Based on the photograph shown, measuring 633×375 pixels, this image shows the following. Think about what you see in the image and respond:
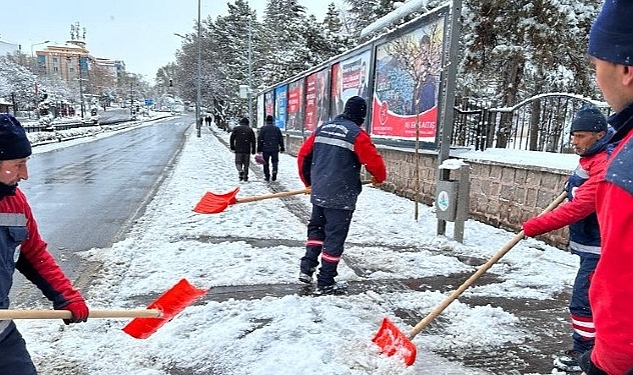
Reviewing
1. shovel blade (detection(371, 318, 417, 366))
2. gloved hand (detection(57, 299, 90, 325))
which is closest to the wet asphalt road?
gloved hand (detection(57, 299, 90, 325))

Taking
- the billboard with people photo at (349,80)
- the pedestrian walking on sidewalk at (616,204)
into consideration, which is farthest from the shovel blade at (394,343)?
the billboard with people photo at (349,80)

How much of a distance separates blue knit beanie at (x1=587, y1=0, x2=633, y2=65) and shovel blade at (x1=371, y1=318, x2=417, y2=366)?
2432 millimetres

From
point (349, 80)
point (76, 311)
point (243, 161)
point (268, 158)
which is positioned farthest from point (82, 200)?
point (76, 311)

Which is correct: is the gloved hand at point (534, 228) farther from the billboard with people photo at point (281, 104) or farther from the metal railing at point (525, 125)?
the billboard with people photo at point (281, 104)

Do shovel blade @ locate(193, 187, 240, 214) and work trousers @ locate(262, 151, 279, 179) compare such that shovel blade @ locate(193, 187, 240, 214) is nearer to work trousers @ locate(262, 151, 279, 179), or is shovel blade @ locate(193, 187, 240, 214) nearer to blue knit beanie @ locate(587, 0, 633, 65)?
blue knit beanie @ locate(587, 0, 633, 65)

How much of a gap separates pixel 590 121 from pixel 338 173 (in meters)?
2.09

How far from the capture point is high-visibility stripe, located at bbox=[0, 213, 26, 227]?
80.0 inches

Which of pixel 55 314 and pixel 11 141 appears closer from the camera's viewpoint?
pixel 11 141

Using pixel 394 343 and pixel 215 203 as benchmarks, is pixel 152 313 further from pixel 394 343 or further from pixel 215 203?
pixel 215 203

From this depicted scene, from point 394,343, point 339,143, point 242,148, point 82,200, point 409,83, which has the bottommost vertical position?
point 82,200

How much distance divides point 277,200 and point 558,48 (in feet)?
26.3

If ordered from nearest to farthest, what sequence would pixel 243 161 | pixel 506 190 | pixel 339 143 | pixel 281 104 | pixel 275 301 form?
1. pixel 275 301
2. pixel 339 143
3. pixel 506 190
4. pixel 243 161
5. pixel 281 104

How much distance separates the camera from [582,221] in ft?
10.4

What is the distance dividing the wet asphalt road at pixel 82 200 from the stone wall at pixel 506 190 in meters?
4.94
